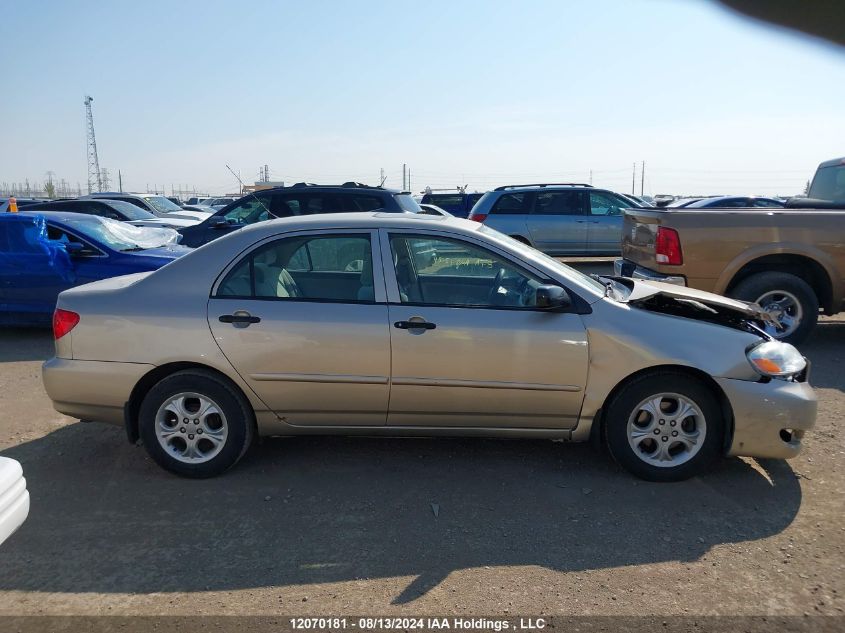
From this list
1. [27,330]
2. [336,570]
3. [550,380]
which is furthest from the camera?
[27,330]

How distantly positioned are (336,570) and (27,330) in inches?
282

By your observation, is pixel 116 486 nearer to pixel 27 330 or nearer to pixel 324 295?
pixel 324 295

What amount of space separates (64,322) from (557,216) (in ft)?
34.8

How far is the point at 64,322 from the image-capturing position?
4031mm

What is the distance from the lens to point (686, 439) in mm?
3842

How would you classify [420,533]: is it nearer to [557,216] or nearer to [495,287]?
[495,287]

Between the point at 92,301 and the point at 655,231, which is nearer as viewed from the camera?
the point at 92,301

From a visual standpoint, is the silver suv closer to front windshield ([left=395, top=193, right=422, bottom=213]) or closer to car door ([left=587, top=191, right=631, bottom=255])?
car door ([left=587, top=191, right=631, bottom=255])

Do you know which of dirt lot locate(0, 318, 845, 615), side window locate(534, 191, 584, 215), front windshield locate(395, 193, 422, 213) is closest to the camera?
dirt lot locate(0, 318, 845, 615)

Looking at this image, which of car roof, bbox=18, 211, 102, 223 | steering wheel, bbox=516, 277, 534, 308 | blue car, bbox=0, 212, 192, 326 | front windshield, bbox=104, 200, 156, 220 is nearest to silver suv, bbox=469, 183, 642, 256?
blue car, bbox=0, 212, 192, 326

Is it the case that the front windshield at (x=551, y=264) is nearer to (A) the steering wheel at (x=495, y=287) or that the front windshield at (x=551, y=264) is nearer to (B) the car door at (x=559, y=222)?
(A) the steering wheel at (x=495, y=287)

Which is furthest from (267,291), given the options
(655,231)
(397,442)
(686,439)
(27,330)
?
(27,330)

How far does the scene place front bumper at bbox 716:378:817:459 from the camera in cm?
371

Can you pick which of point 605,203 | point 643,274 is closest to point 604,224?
point 605,203
